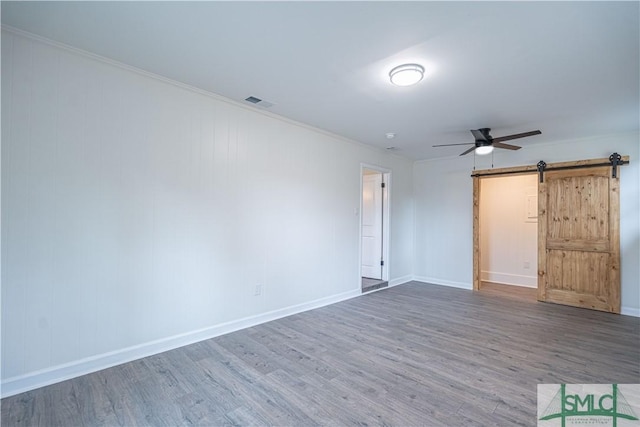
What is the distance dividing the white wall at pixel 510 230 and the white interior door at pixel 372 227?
2036 millimetres

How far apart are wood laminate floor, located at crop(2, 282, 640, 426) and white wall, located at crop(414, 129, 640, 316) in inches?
48.0

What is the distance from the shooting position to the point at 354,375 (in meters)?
2.47

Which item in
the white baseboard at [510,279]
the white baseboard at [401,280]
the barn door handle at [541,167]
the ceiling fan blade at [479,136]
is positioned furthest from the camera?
the white baseboard at [510,279]

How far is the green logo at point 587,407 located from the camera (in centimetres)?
198

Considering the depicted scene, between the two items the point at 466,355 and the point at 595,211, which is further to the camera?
the point at 595,211

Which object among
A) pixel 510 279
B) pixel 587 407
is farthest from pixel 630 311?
pixel 587 407

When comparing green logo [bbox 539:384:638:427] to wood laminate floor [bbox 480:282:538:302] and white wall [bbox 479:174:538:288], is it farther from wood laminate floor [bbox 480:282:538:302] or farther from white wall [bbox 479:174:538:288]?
white wall [bbox 479:174:538:288]

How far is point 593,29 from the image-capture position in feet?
A: 6.64

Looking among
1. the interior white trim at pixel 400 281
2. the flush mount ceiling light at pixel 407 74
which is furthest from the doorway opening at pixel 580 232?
the flush mount ceiling light at pixel 407 74

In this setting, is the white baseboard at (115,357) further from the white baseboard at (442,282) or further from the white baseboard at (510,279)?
the white baseboard at (510,279)

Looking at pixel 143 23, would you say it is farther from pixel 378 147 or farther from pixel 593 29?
pixel 378 147

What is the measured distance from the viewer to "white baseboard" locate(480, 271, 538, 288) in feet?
19.3

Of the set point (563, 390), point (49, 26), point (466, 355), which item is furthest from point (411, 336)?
point (49, 26)

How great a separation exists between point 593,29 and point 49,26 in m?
3.74
